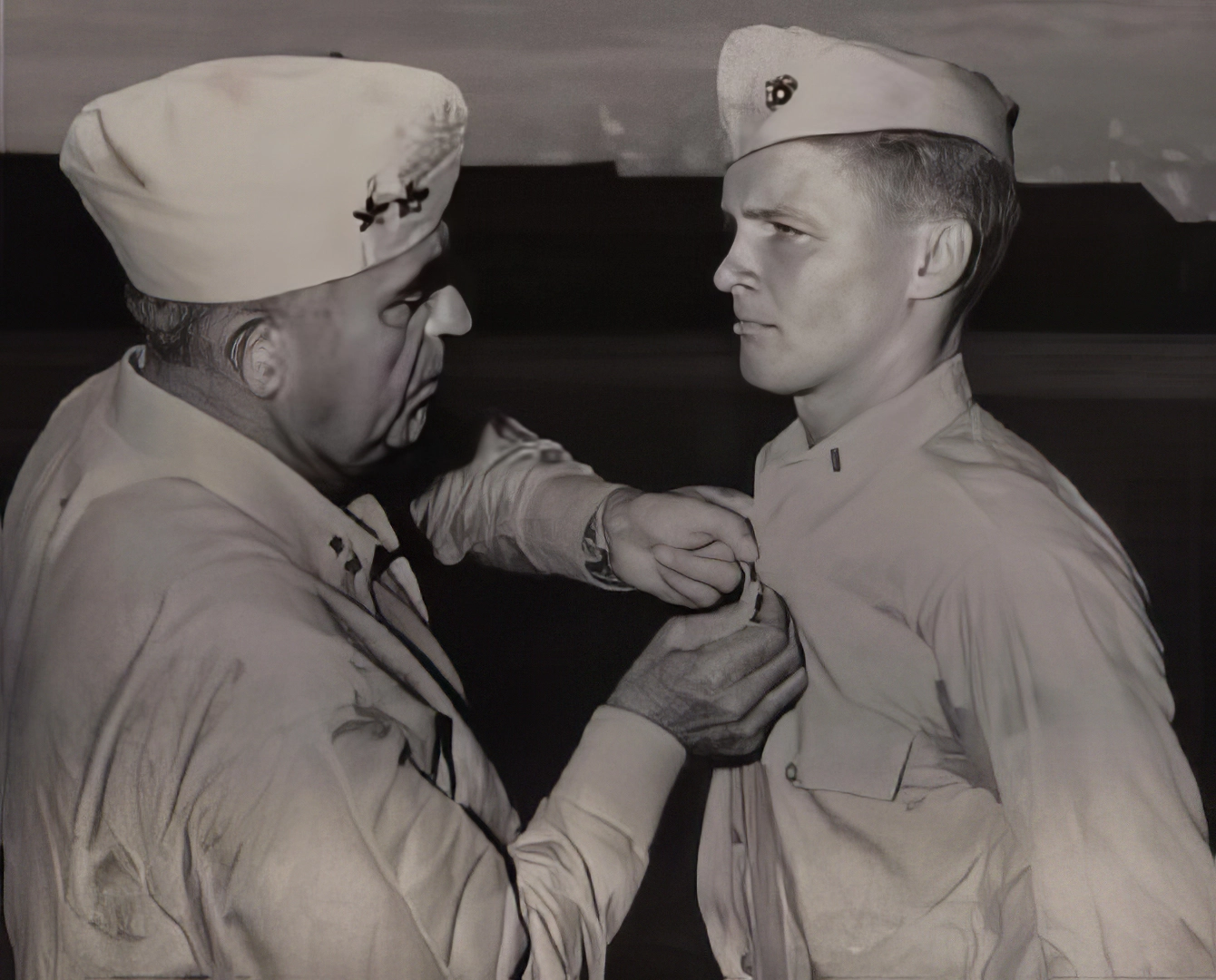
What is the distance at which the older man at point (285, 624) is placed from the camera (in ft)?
7.40

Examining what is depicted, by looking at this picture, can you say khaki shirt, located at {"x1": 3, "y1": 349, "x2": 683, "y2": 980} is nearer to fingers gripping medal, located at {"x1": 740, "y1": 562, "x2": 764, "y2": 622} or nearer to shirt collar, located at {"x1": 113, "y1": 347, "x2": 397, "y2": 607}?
shirt collar, located at {"x1": 113, "y1": 347, "x2": 397, "y2": 607}

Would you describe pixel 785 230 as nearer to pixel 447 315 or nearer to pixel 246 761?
pixel 447 315

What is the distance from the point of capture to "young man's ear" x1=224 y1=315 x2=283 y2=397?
2.33 m

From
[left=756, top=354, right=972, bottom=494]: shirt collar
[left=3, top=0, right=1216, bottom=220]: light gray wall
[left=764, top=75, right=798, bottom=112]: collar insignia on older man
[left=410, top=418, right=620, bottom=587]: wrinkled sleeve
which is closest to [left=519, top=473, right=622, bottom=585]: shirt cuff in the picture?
[left=410, top=418, right=620, bottom=587]: wrinkled sleeve

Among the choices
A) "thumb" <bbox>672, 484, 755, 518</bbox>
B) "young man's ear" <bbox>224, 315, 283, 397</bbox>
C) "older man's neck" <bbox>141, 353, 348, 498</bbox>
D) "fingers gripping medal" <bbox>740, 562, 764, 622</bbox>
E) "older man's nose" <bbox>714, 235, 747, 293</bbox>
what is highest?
"older man's nose" <bbox>714, 235, 747, 293</bbox>

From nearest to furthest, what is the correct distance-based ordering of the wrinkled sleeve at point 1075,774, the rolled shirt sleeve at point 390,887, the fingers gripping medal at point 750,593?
the rolled shirt sleeve at point 390,887, the wrinkled sleeve at point 1075,774, the fingers gripping medal at point 750,593

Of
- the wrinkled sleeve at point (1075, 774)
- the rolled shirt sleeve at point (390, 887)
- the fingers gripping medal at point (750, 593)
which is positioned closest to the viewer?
the rolled shirt sleeve at point (390, 887)

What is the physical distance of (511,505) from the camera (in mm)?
2551

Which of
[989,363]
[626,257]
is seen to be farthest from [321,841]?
[989,363]

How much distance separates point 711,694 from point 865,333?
67 cm

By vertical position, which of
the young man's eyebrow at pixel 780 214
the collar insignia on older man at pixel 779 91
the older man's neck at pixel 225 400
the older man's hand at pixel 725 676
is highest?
the collar insignia on older man at pixel 779 91

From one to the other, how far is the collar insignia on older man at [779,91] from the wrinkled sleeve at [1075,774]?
0.83 metres

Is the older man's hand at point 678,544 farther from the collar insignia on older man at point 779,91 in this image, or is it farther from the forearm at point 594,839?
the collar insignia on older man at point 779,91

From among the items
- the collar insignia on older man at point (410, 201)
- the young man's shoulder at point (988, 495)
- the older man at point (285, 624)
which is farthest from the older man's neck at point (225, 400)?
the young man's shoulder at point (988, 495)
